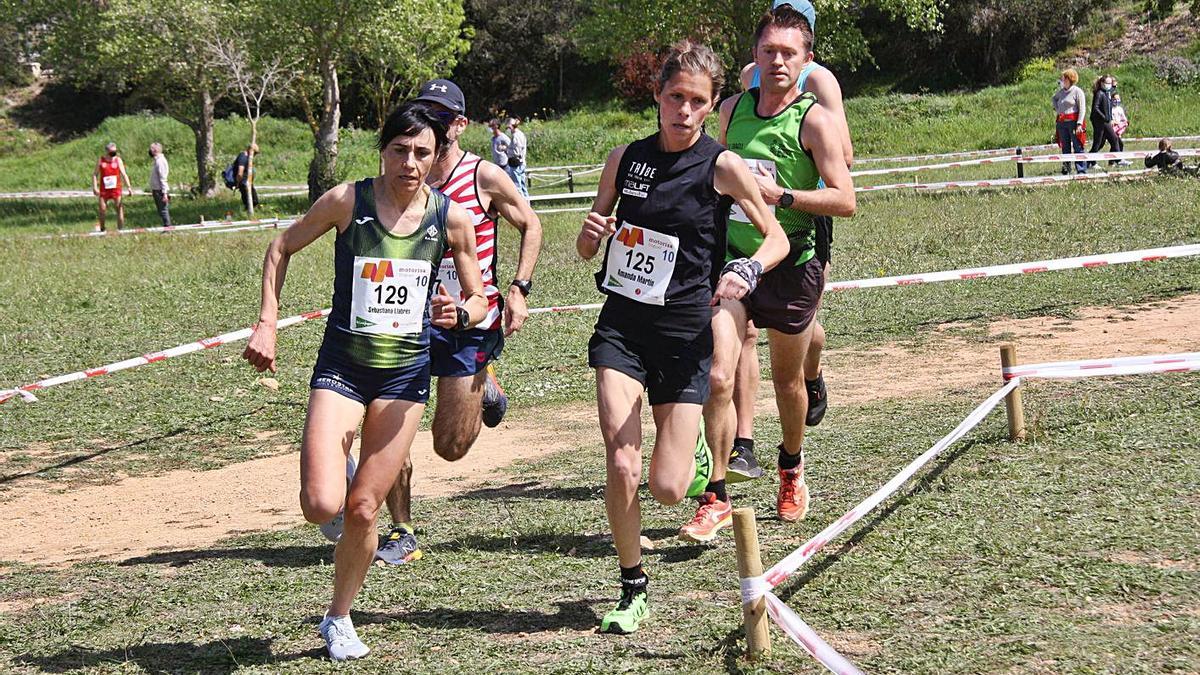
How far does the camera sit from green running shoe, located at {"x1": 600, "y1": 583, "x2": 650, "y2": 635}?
4.95m

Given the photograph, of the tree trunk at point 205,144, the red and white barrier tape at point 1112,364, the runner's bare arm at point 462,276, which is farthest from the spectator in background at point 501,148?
the runner's bare arm at point 462,276

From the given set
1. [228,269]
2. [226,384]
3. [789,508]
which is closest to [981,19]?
[228,269]

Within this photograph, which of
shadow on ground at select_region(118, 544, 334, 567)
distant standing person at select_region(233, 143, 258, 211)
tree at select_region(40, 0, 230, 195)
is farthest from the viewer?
tree at select_region(40, 0, 230, 195)

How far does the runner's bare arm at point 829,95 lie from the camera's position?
6345mm

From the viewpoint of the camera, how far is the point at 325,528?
5.91 m

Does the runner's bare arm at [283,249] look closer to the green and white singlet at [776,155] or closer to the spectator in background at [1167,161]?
the green and white singlet at [776,155]

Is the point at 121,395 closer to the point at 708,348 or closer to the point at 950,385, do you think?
the point at 950,385

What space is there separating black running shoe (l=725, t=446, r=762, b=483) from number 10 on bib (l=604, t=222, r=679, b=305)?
1.63 metres

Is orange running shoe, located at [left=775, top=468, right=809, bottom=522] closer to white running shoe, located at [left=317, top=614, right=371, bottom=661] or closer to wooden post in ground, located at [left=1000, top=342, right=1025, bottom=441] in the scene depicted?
wooden post in ground, located at [left=1000, top=342, right=1025, bottom=441]

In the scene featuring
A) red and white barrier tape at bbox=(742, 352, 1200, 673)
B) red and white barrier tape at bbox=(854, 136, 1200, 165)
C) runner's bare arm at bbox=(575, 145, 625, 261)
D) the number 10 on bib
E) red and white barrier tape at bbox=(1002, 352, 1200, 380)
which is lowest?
red and white barrier tape at bbox=(742, 352, 1200, 673)

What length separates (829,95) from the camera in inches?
256

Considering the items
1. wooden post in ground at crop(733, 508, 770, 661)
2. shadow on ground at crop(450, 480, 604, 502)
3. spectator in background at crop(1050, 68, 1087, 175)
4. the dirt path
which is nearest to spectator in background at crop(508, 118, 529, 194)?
spectator in background at crop(1050, 68, 1087, 175)

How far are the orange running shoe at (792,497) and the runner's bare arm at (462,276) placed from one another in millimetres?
1868

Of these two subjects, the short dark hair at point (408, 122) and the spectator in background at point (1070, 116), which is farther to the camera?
the spectator in background at point (1070, 116)
